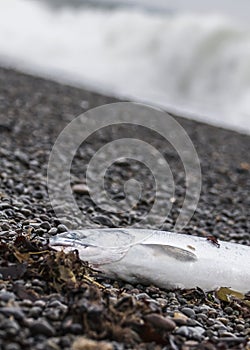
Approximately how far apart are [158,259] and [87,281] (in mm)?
489

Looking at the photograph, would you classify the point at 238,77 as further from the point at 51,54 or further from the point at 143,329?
the point at 143,329

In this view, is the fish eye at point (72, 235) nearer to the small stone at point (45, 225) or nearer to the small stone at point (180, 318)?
the small stone at point (45, 225)

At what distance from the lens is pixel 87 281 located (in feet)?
9.24

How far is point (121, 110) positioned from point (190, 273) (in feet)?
20.7

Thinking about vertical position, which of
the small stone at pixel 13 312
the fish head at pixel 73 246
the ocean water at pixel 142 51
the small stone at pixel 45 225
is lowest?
the small stone at pixel 13 312

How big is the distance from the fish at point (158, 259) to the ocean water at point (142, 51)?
278 inches

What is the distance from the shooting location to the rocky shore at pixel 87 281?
220cm

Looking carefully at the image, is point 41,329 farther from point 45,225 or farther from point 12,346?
point 45,225

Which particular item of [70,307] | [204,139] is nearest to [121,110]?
[204,139]

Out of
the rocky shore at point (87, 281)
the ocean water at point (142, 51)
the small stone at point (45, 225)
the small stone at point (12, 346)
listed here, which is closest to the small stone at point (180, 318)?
the rocky shore at point (87, 281)

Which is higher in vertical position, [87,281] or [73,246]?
[73,246]

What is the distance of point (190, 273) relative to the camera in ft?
10.5

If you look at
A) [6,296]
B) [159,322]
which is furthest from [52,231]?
[159,322]

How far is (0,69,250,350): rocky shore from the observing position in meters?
2.20
